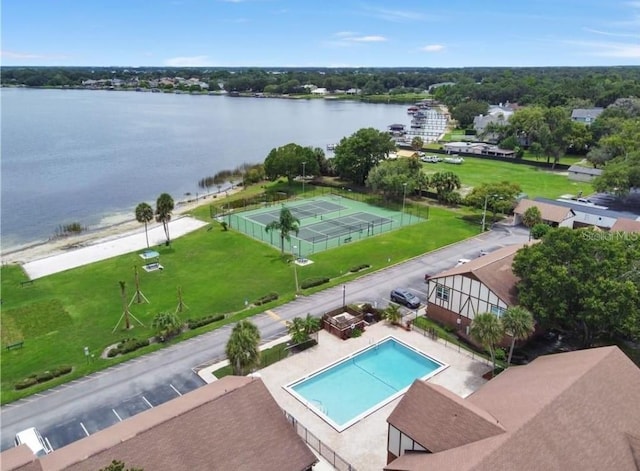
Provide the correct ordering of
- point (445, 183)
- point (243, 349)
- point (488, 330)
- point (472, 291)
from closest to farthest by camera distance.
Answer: point (243, 349) → point (488, 330) → point (472, 291) → point (445, 183)

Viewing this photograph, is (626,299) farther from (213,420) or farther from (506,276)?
(213,420)

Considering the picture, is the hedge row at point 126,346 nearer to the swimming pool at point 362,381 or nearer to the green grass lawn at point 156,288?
the green grass lawn at point 156,288

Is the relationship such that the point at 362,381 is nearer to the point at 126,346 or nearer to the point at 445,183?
the point at 126,346

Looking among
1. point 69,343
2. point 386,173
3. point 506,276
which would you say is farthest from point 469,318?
point 386,173

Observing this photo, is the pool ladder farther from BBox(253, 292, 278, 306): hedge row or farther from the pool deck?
BBox(253, 292, 278, 306): hedge row

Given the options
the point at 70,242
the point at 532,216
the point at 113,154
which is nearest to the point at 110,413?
the point at 70,242

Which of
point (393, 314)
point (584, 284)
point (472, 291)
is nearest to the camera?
point (584, 284)
